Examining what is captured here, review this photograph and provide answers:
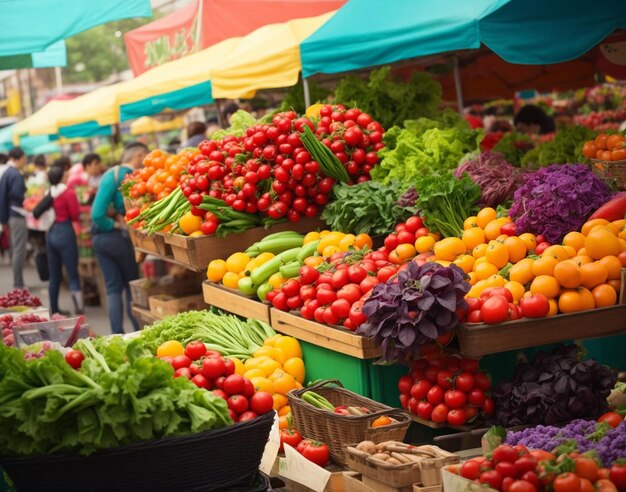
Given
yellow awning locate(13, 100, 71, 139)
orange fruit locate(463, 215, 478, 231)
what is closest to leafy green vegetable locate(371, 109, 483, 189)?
orange fruit locate(463, 215, 478, 231)

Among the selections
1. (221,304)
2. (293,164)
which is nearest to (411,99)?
(293,164)

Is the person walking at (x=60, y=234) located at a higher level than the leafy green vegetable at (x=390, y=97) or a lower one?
lower

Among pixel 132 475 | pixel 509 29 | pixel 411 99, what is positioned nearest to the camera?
pixel 132 475

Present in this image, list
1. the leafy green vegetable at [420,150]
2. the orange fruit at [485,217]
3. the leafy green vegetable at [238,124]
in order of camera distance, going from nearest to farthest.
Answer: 1. the orange fruit at [485,217]
2. the leafy green vegetable at [420,150]
3. the leafy green vegetable at [238,124]

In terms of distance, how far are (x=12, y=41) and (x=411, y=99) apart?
13.3 feet

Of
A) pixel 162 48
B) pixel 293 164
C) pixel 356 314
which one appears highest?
pixel 162 48

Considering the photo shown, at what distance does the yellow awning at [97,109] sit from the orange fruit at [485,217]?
29.1 ft

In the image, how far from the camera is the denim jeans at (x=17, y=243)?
15.5m

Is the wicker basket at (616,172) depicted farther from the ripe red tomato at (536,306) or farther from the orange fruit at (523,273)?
the ripe red tomato at (536,306)

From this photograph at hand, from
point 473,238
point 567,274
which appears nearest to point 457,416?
point 567,274

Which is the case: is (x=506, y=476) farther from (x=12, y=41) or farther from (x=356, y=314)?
(x=12, y=41)

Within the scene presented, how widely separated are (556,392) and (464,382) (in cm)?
49

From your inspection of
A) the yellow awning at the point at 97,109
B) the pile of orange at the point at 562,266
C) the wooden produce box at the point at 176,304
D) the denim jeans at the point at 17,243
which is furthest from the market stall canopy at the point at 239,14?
the pile of orange at the point at 562,266

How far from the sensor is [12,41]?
6.20m
